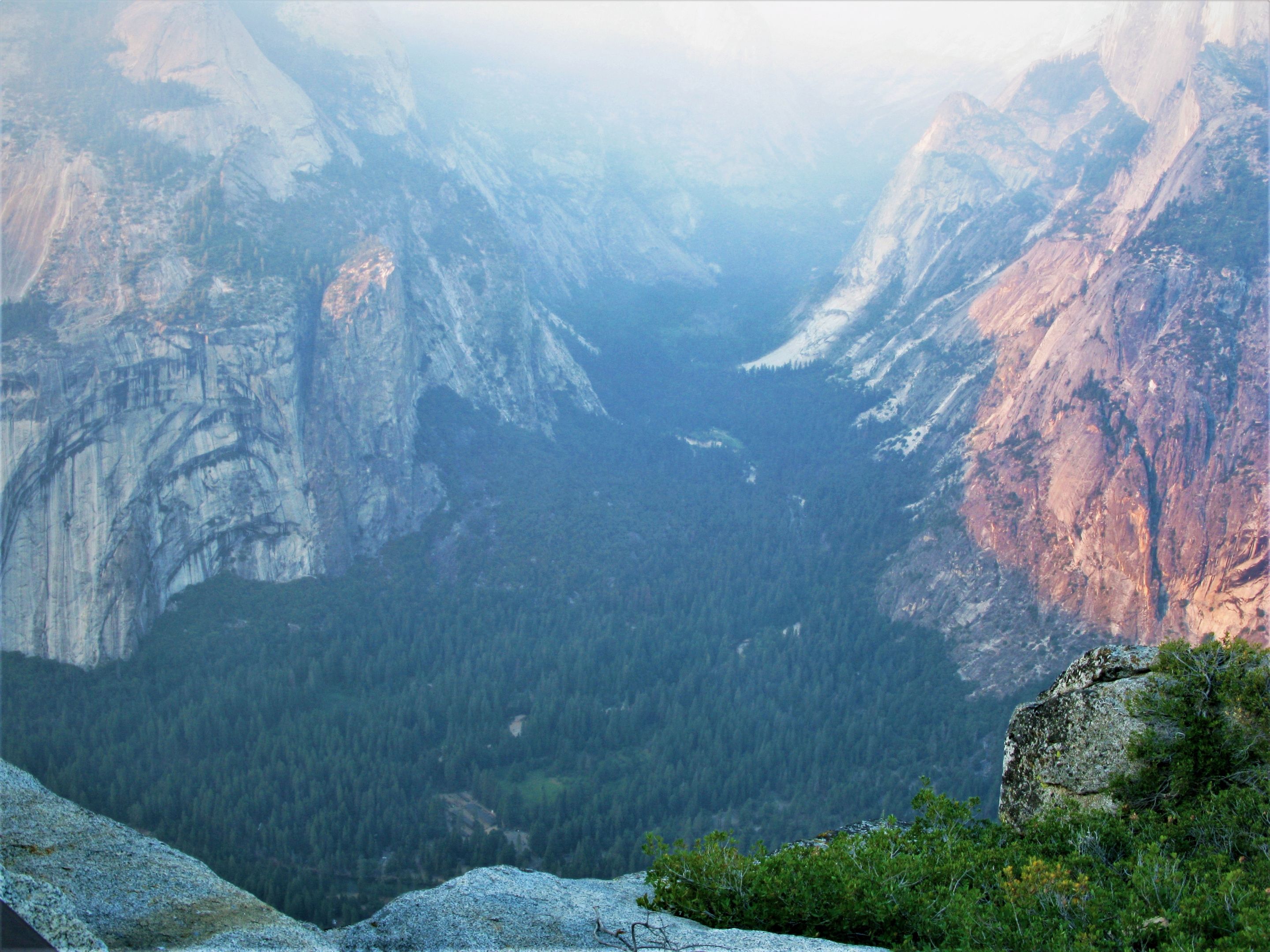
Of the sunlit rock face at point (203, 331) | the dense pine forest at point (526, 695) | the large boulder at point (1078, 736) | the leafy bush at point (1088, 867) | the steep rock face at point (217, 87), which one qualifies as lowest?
the leafy bush at point (1088, 867)

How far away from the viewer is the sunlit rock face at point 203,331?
259 feet

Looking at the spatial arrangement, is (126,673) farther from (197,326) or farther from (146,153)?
(146,153)

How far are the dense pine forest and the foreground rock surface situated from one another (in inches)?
1488

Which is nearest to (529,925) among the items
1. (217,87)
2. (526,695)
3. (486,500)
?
(526,695)

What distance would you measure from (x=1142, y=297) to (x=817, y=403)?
53.1 meters

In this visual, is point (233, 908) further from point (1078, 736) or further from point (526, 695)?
point (526, 695)

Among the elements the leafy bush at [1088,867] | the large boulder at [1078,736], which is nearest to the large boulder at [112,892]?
the leafy bush at [1088,867]

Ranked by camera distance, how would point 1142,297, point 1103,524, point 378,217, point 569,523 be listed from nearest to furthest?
point 1103,524 → point 1142,297 → point 569,523 → point 378,217

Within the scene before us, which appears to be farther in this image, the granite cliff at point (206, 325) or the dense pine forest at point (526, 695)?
the granite cliff at point (206, 325)

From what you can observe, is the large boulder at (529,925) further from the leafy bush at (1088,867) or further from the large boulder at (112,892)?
the large boulder at (112,892)

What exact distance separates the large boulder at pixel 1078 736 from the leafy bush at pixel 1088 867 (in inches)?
27.9

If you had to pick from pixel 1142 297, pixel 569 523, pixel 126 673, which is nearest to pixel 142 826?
pixel 126 673

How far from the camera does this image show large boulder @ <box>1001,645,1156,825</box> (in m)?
24.8

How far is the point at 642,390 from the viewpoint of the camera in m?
152
